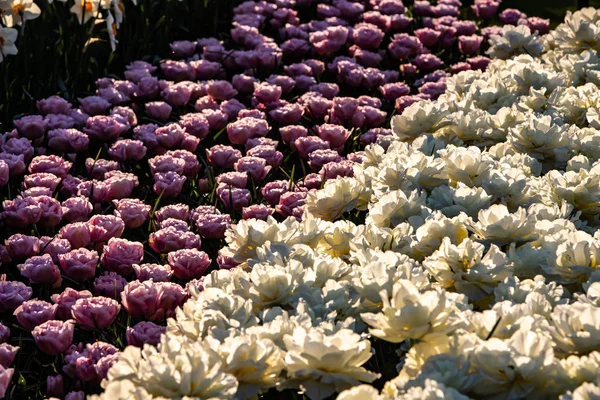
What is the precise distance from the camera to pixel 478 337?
1.53m

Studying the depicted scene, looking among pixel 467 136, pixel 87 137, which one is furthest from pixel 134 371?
pixel 87 137

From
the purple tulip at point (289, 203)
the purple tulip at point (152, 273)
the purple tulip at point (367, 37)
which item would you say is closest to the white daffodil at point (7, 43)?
the purple tulip at point (289, 203)

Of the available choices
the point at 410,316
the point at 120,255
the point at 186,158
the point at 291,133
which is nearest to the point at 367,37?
the point at 291,133

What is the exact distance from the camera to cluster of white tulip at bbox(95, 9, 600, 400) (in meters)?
1.41

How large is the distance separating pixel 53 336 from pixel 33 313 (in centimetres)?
12

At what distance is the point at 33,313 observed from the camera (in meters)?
2.13

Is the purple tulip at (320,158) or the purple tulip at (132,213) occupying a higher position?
the purple tulip at (132,213)

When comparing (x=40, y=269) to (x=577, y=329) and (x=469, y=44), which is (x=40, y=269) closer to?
(x=577, y=329)

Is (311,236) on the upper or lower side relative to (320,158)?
upper

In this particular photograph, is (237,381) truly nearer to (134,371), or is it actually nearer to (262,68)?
(134,371)

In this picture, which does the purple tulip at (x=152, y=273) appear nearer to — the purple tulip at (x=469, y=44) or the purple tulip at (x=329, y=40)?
the purple tulip at (x=329, y=40)

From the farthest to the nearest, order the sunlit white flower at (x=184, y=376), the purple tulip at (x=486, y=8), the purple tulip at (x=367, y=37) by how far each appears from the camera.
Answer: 1. the purple tulip at (x=486, y=8)
2. the purple tulip at (x=367, y=37)
3. the sunlit white flower at (x=184, y=376)

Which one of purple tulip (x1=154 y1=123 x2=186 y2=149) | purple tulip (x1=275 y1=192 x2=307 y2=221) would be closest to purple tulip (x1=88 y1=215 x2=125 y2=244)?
purple tulip (x1=275 y1=192 x2=307 y2=221)

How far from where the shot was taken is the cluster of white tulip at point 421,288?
1413 mm
